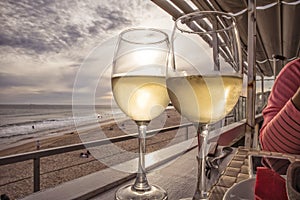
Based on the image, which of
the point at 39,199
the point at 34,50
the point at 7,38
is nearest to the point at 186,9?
the point at 39,199

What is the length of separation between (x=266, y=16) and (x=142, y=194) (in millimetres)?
2851

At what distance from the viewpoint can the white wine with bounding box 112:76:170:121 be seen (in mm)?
486

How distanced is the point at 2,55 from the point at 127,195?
11.2 metres

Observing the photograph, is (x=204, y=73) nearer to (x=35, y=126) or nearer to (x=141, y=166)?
(x=141, y=166)

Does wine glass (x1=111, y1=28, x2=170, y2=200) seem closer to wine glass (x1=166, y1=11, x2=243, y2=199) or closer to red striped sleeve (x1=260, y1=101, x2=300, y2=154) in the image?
wine glass (x1=166, y1=11, x2=243, y2=199)

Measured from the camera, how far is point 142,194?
0.46 m

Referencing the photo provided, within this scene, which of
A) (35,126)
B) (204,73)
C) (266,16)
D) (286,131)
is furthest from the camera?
(35,126)

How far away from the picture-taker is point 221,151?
2.63 ft

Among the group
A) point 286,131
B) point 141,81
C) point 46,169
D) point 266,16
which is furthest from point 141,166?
point 46,169

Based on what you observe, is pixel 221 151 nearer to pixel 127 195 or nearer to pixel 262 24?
pixel 127 195

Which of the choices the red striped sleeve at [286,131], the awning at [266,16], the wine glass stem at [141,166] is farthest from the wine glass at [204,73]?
the awning at [266,16]

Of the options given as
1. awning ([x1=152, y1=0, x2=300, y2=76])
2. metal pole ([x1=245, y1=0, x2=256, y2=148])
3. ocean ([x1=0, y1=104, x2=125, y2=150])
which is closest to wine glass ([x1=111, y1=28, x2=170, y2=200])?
awning ([x1=152, y1=0, x2=300, y2=76])

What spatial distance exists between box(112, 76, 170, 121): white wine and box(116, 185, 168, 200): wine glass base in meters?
0.14

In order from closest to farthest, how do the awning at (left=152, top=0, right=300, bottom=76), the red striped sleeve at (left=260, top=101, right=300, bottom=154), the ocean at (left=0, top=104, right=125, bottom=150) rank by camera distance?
the red striped sleeve at (left=260, top=101, right=300, bottom=154), the awning at (left=152, top=0, right=300, bottom=76), the ocean at (left=0, top=104, right=125, bottom=150)
